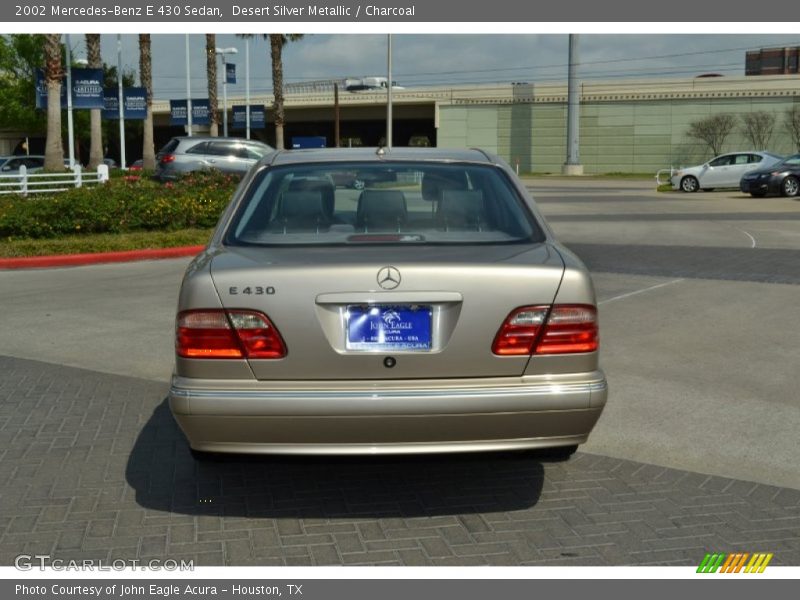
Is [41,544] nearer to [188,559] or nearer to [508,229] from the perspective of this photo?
[188,559]

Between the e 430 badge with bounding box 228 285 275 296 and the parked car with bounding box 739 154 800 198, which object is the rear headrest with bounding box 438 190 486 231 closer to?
the e 430 badge with bounding box 228 285 275 296

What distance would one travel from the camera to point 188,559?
13.4 feet

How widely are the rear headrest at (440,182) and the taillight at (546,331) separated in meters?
1.23

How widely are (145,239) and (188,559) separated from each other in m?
12.1

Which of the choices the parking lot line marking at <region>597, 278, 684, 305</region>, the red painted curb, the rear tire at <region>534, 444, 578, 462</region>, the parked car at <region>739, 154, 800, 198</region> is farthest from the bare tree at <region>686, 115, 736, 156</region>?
the rear tire at <region>534, 444, 578, 462</region>

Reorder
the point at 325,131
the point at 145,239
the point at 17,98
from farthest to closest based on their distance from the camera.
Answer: the point at 325,131, the point at 17,98, the point at 145,239

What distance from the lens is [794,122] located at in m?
61.8

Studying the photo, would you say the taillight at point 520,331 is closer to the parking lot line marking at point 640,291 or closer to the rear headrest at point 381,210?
the rear headrest at point 381,210

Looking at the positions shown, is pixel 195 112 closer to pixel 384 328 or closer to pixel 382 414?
pixel 384 328

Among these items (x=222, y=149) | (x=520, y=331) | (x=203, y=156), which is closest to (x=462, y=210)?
(x=520, y=331)

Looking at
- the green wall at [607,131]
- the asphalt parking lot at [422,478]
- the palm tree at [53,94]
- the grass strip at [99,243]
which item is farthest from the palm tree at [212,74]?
the asphalt parking lot at [422,478]

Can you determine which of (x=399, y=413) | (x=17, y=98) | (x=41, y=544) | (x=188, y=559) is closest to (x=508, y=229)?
(x=399, y=413)

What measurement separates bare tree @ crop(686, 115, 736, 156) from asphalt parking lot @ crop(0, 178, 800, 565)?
58764mm

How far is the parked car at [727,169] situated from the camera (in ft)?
116
